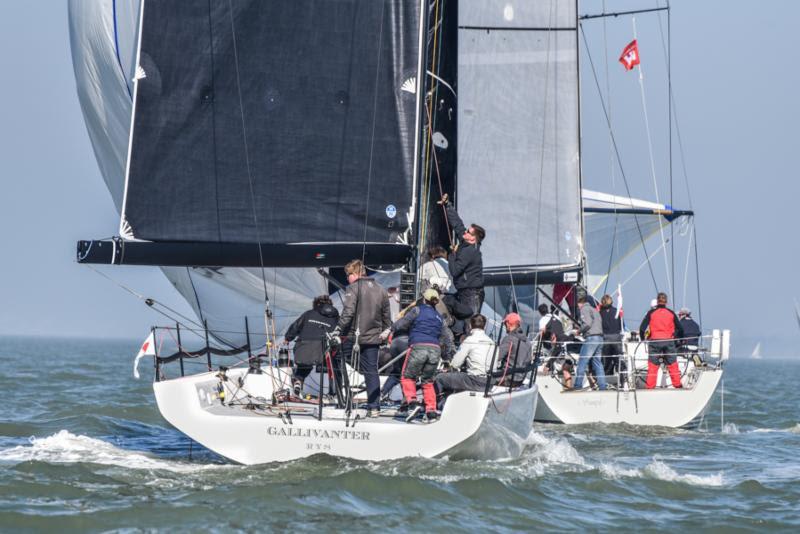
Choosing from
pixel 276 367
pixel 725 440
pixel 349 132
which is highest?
pixel 349 132

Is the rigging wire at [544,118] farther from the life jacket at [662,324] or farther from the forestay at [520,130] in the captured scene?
the life jacket at [662,324]

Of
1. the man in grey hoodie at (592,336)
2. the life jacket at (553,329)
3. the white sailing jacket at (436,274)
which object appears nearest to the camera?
the white sailing jacket at (436,274)

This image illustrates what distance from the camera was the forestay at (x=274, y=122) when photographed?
12.8m

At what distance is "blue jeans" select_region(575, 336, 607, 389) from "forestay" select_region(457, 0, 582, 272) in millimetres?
2529

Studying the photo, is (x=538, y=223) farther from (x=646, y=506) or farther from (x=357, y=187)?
(x=646, y=506)

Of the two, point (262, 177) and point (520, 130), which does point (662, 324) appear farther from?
point (262, 177)

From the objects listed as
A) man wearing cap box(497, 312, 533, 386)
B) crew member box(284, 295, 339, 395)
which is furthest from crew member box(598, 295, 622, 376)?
crew member box(284, 295, 339, 395)

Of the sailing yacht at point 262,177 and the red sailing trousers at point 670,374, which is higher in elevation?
the sailing yacht at point 262,177

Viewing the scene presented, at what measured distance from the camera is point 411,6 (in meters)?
13.8

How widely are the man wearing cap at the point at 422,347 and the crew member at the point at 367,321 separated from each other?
207 mm

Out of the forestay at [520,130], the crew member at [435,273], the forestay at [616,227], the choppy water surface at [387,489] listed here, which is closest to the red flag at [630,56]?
the forestay at [616,227]

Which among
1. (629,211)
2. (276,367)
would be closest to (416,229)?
(276,367)

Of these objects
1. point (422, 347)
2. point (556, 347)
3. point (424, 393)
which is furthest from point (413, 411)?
point (556, 347)

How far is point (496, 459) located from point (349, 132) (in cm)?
411
